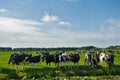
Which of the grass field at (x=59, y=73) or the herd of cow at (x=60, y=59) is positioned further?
the herd of cow at (x=60, y=59)

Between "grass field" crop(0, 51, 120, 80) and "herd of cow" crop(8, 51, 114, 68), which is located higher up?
"herd of cow" crop(8, 51, 114, 68)

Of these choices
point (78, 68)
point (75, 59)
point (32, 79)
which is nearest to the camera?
point (32, 79)

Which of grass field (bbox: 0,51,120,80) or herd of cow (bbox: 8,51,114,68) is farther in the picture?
herd of cow (bbox: 8,51,114,68)

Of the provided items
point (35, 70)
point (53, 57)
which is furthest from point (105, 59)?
point (35, 70)

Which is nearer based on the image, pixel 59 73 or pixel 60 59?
pixel 59 73

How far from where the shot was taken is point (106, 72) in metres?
45.3

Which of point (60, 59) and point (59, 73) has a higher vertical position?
point (60, 59)

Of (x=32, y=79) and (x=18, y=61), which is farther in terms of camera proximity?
(x=18, y=61)

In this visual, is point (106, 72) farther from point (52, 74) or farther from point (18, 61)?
point (18, 61)

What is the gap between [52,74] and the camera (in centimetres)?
4372

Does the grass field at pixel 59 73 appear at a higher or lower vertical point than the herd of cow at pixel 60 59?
lower

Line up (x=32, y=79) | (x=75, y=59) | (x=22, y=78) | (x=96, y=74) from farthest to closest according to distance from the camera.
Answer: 1. (x=75, y=59)
2. (x=96, y=74)
3. (x=22, y=78)
4. (x=32, y=79)

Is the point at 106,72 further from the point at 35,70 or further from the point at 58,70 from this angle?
the point at 35,70

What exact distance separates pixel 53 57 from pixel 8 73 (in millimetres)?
10220
